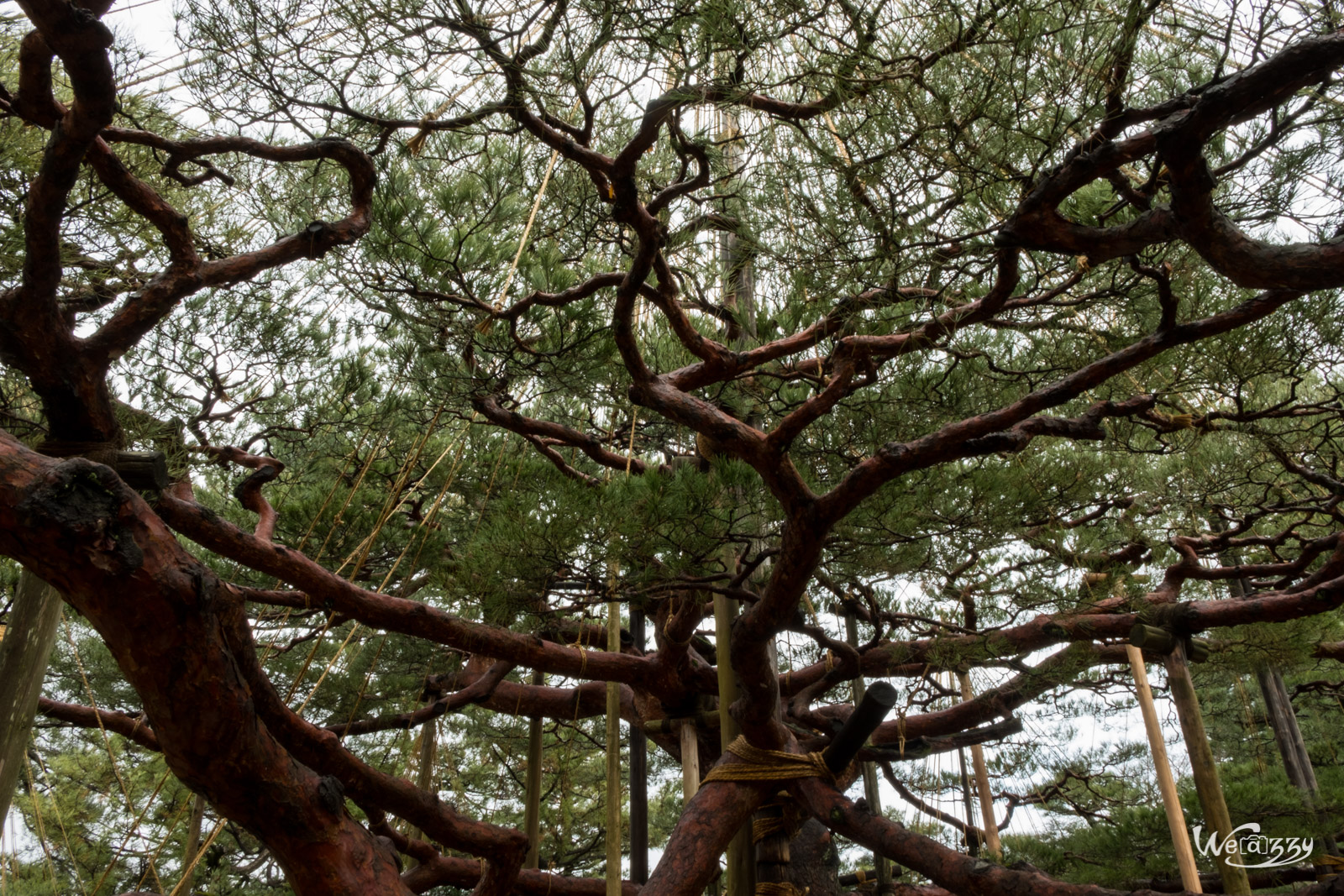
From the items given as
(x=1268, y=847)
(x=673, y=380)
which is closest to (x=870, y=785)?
(x=1268, y=847)

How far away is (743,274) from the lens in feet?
9.41

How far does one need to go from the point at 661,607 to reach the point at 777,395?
0.91 meters

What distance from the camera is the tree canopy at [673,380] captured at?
127 cm

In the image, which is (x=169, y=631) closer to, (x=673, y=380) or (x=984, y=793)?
(x=673, y=380)

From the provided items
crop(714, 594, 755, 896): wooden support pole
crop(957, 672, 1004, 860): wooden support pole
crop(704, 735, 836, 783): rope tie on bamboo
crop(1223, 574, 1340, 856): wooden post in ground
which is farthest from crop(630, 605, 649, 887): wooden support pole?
crop(1223, 574, 1340, 856): wooden post in ground

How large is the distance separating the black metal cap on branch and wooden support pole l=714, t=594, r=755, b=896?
0.94 feet

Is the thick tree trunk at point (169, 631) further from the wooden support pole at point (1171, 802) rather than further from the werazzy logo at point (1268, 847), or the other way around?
the werazzy logo at point (1268, 847)

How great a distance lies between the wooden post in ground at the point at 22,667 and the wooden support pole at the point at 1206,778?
2.57m

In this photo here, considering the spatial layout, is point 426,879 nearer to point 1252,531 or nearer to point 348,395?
point 348,395

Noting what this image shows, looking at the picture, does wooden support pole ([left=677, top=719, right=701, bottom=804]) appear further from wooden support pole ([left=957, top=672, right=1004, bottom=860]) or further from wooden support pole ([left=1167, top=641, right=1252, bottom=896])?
wooden support pole ([left=1167, top=641, right=1252, bottom=896])

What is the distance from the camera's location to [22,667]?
1.54 m

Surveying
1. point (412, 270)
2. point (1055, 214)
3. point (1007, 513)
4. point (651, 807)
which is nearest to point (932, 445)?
point (1055, 214)

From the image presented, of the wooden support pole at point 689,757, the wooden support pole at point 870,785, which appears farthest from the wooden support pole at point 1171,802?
the wooden support pole at point 689,757

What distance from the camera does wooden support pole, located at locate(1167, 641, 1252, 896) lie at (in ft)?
6.63
